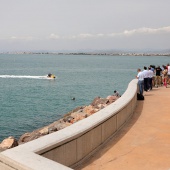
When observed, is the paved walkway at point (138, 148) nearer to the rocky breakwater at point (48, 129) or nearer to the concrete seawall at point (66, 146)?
the concrete seawall at point (66, 146)

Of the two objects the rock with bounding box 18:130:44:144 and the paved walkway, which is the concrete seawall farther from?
the rock with bounding box 18:130:44:144

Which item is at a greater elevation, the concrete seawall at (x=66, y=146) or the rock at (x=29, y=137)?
the concrete seawall at (x=66, y=146)

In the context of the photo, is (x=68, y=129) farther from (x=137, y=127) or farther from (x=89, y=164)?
(x=137, y=127)

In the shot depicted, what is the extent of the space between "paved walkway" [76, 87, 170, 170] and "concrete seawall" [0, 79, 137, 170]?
8.1 inches

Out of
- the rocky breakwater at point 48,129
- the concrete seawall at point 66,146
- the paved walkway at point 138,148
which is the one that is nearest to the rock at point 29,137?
the rocky breakwater at point 48,129

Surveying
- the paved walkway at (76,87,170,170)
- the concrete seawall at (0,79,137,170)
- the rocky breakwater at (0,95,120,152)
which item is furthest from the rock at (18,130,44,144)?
the concrete seawall at (0,79,137,170)

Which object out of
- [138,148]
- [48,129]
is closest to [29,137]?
[48,129]

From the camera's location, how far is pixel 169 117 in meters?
9.15

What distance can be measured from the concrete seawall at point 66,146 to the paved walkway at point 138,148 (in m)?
0.21

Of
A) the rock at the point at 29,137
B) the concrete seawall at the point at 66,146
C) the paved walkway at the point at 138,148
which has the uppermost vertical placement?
the concrete seawall at the point at 66,146

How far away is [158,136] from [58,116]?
2442 cm

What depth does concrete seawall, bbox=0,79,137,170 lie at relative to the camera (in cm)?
362

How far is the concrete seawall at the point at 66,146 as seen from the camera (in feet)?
11.9

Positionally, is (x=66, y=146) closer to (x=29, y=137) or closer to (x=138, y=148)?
(x=138, y=148)
